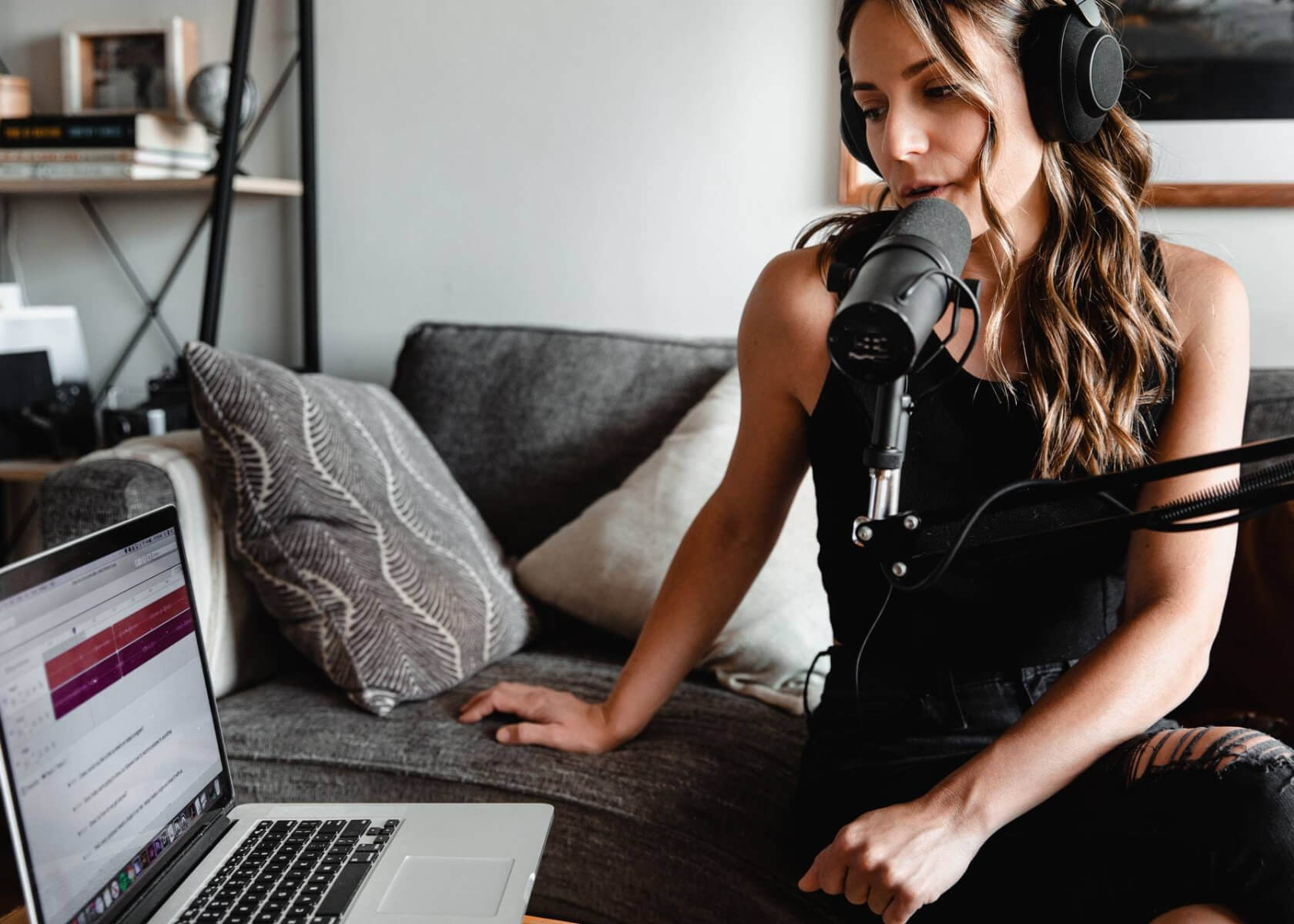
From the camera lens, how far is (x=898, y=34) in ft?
2.94

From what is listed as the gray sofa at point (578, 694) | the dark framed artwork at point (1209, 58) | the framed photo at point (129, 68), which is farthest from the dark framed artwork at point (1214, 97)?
the framed photo at point (129, 68)

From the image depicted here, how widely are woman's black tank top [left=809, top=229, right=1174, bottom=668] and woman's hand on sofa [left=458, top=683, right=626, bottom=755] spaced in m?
0.36

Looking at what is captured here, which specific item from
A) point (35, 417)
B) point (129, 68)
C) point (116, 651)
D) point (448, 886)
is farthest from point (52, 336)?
point (448, 886)

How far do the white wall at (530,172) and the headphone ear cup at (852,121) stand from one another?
93 cm

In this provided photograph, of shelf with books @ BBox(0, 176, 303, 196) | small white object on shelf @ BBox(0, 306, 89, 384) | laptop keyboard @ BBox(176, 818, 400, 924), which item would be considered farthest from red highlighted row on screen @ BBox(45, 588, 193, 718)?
small white object on shelf @ BBox(0, 306, 89, 384)

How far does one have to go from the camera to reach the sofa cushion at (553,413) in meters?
1.79

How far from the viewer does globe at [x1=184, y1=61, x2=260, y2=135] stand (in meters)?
2.10

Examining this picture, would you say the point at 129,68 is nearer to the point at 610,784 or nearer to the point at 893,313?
the point at 610,784

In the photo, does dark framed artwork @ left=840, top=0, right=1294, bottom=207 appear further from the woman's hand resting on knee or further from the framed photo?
the framed photo

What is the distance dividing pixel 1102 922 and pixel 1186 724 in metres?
0.50

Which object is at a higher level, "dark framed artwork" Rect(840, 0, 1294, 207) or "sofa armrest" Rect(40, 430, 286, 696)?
"dark framed artwork" Rect(840, 0, 1294, 207)

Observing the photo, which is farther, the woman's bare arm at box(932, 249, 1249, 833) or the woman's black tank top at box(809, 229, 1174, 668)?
the woman's black tank top at box(809, 229, 1174, 668)

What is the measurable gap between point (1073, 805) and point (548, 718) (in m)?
0.58

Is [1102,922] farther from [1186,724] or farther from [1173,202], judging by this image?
[1173,202]
